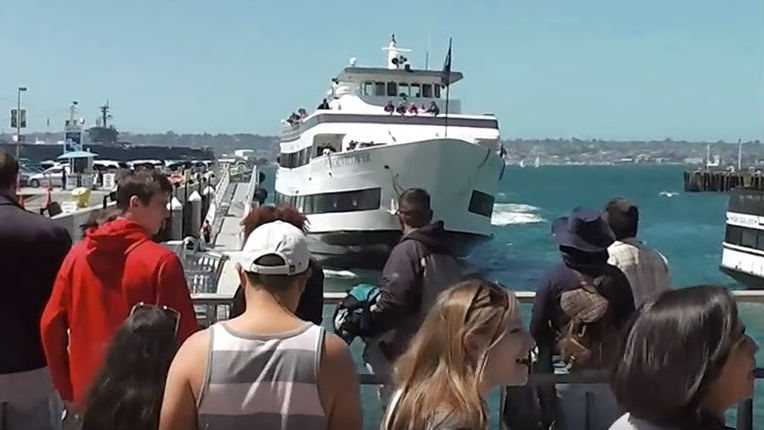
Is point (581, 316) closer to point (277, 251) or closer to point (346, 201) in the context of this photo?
point (277, 251)

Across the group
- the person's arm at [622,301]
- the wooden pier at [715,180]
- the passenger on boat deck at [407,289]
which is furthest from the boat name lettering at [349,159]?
the wooden pier at [715,180]

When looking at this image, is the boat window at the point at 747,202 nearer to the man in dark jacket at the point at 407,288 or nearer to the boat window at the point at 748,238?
the boat window at the point at 748,238

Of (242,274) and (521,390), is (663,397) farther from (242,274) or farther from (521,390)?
(521,390)

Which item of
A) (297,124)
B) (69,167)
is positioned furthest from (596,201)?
(297,124)

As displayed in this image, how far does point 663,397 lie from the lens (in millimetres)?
2662

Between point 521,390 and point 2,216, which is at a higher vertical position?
point 2,216

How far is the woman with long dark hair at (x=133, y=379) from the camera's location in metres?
3.70

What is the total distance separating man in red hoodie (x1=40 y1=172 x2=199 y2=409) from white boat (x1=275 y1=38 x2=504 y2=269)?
29.2m

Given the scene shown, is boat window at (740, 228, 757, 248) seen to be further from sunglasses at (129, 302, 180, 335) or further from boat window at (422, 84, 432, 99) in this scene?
sunglasses at (129, 302, 180, 335)

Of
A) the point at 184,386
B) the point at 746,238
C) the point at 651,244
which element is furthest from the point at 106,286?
the point at 651,244

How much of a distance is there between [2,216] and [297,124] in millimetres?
42185

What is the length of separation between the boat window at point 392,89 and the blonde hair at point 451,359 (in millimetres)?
42212

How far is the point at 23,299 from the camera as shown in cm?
500

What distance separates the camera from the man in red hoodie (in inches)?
177
